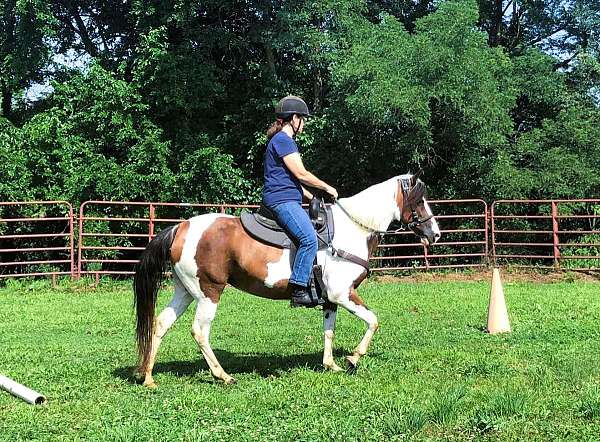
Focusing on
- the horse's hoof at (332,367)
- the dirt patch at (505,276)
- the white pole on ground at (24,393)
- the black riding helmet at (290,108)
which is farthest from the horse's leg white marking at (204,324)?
the dirt patch at (505,276)

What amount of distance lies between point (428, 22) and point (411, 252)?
6.16 m

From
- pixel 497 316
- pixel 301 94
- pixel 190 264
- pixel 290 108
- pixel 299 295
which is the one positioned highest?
pixel 301 94

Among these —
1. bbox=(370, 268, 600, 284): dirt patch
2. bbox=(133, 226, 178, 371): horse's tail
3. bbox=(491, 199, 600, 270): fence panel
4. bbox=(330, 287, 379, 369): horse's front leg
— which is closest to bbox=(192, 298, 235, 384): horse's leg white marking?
bbox=(133, 226, 178, 371): horse's tail

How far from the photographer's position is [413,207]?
6711mm

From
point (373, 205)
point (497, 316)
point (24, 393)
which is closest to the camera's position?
point (24, 393)

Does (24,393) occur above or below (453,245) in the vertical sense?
below

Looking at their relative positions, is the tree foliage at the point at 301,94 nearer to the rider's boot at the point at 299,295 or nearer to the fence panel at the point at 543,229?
the fence panel at the point at 543,229

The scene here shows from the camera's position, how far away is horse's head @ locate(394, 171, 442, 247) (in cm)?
667

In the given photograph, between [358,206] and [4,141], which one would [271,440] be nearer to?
[358,206]

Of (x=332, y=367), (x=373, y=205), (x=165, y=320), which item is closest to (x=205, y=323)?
(x=165, y=320)

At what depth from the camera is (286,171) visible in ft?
20.1

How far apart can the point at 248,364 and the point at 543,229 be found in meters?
12.8

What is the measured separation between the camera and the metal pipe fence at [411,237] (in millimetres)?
15500

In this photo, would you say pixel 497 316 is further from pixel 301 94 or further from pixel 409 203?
pixel 301 94
